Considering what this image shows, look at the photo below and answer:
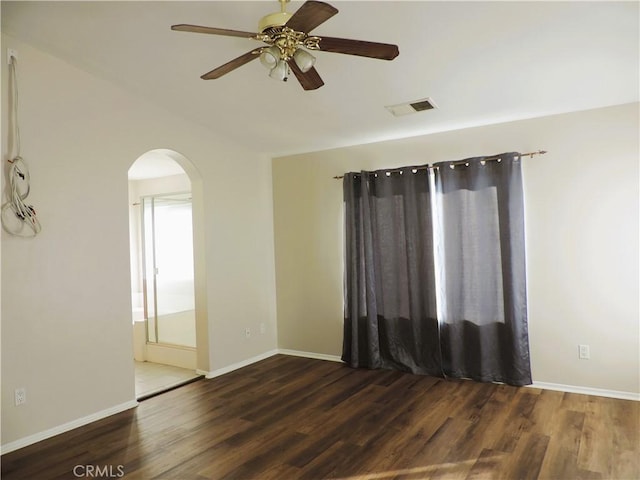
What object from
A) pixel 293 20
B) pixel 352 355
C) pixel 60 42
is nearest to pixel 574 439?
pixel 352 355

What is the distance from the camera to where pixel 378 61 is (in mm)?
2947

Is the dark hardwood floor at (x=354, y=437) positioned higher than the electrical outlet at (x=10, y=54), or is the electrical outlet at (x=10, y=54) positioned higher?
the electrical outlet at (x=10, y=54)

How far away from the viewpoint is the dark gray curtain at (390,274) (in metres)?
4.30

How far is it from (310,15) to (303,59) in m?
0.33

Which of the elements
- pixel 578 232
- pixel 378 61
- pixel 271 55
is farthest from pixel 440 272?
pixel 271 55

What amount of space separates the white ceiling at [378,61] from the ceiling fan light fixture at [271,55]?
0.43m

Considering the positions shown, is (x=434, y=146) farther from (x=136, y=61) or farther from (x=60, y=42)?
(x=60, y=42)

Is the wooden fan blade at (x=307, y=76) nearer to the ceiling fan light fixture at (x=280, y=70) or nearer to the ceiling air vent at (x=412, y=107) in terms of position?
the ceiling fan light fixture at (x=280, y=70)

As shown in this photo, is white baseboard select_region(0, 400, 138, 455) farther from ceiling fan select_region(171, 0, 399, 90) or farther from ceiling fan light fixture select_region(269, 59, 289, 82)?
ceiling fan light fixture select_region(269, 59, 289, 82)

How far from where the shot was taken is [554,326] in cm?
380

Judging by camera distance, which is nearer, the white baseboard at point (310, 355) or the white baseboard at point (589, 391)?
the white baseboard at point (589, 391)

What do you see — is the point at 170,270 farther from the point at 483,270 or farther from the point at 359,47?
the point at 359,47

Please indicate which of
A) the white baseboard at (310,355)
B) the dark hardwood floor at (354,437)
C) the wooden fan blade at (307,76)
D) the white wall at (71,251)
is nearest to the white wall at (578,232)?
the dark hardwood floor at (354,437)

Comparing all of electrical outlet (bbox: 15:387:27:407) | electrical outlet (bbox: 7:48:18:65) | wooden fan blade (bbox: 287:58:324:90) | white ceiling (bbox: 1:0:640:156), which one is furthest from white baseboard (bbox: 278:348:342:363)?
electrical outlet (bbox: 7:48:18:65)
